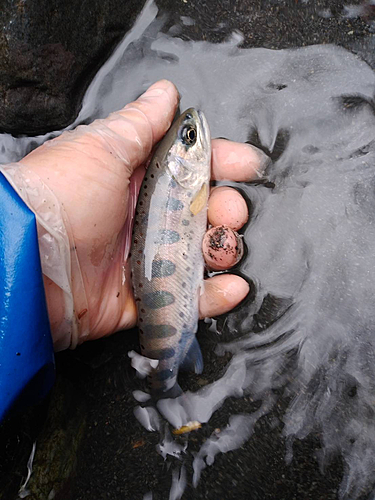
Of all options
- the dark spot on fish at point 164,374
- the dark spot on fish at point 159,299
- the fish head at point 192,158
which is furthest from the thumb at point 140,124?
the dark spot on fish at point 164,374

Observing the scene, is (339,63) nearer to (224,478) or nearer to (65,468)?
(224,478)

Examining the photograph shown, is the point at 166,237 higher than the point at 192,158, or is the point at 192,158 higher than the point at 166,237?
the point at 192,158

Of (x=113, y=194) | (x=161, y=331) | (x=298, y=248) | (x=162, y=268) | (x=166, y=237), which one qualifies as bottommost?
(x=161, y=331)

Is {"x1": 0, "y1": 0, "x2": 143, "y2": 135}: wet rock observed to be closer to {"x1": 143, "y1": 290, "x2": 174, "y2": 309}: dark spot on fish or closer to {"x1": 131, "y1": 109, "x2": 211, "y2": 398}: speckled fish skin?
{"x1": 131, "y1": 109, "x2": 211, "y2": 398}: speckled fish skin

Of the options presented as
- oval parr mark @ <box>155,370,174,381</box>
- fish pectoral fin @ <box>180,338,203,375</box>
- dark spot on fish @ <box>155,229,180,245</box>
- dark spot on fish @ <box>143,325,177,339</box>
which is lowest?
oval parr mark @ <box>155,370,174,381</box>

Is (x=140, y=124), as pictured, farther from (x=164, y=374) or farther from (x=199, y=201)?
(x=164, y=374)

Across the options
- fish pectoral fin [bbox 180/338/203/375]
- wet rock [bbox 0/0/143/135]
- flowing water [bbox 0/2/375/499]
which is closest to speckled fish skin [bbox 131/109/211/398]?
fish pectoral fin [bbox 180/338/203/375]

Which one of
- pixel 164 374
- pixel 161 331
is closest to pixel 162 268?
pixel 161 331
